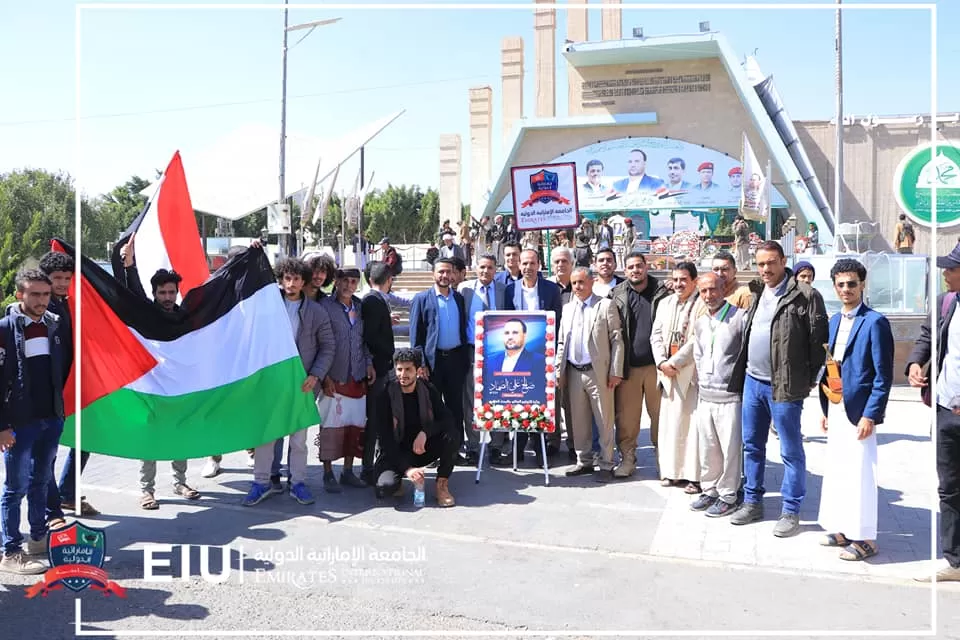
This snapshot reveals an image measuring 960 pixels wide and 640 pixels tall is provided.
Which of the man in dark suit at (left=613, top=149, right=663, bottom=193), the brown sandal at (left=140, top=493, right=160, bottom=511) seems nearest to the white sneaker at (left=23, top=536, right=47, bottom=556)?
the brown sandal at (left=140, top=493, right=160, bottom=511)

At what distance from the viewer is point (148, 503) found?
6160mm

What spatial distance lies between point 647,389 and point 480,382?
1.63 meters

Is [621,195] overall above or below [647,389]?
above

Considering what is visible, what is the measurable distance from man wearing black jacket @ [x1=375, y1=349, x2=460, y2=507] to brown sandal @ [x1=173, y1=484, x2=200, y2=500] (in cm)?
154

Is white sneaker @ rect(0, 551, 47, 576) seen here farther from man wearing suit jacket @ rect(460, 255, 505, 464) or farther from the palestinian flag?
man wearing suit jacket @ rect(460, 255, 505, 464)

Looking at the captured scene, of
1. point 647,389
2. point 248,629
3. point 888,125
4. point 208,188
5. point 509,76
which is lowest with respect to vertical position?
point 248,629

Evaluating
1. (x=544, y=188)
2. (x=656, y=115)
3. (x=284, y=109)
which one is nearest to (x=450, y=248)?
(x=284, y=109)

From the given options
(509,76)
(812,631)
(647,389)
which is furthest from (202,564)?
(509,76)

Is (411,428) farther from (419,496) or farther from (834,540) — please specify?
(834,540)

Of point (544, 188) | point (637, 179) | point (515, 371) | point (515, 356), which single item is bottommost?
point (515, 371)

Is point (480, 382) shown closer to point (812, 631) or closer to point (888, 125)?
point (812, 631)

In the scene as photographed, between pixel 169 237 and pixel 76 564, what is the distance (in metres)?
3.59

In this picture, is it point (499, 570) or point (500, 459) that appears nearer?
point (499, 570)

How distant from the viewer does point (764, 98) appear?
31.7 m
